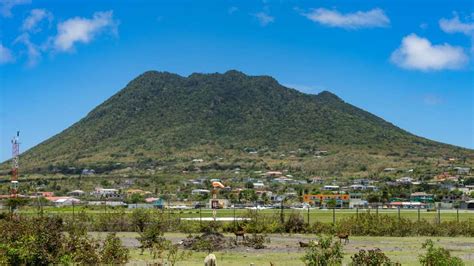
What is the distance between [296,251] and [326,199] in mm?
76277

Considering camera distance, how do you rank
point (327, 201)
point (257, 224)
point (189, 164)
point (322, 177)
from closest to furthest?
→ point (257, 224) → point (327, 201) → point (322, 177) → point (189, 164)

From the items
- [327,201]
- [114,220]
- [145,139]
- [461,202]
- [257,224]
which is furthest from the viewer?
[145,139]

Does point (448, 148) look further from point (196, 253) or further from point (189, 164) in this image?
point (196, 253)

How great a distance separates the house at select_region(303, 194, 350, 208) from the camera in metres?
102

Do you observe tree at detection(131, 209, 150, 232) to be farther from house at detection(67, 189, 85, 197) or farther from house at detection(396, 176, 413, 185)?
house at detection(396, 176, 413, 185)

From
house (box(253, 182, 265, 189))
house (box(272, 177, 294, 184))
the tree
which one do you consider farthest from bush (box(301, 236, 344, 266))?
house (box(272, 177, 294, 184))

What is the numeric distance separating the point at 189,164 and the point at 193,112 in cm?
4181

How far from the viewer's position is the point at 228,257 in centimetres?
2778

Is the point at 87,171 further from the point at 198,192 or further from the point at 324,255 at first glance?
the point at 324,255

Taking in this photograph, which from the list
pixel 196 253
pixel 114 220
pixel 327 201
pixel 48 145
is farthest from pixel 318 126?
pixel 196 253

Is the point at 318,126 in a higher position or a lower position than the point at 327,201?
higher

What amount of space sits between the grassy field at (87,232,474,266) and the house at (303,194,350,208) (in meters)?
62.4

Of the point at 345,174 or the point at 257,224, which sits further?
the point at 345,174

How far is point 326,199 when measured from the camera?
10531 centimetres
